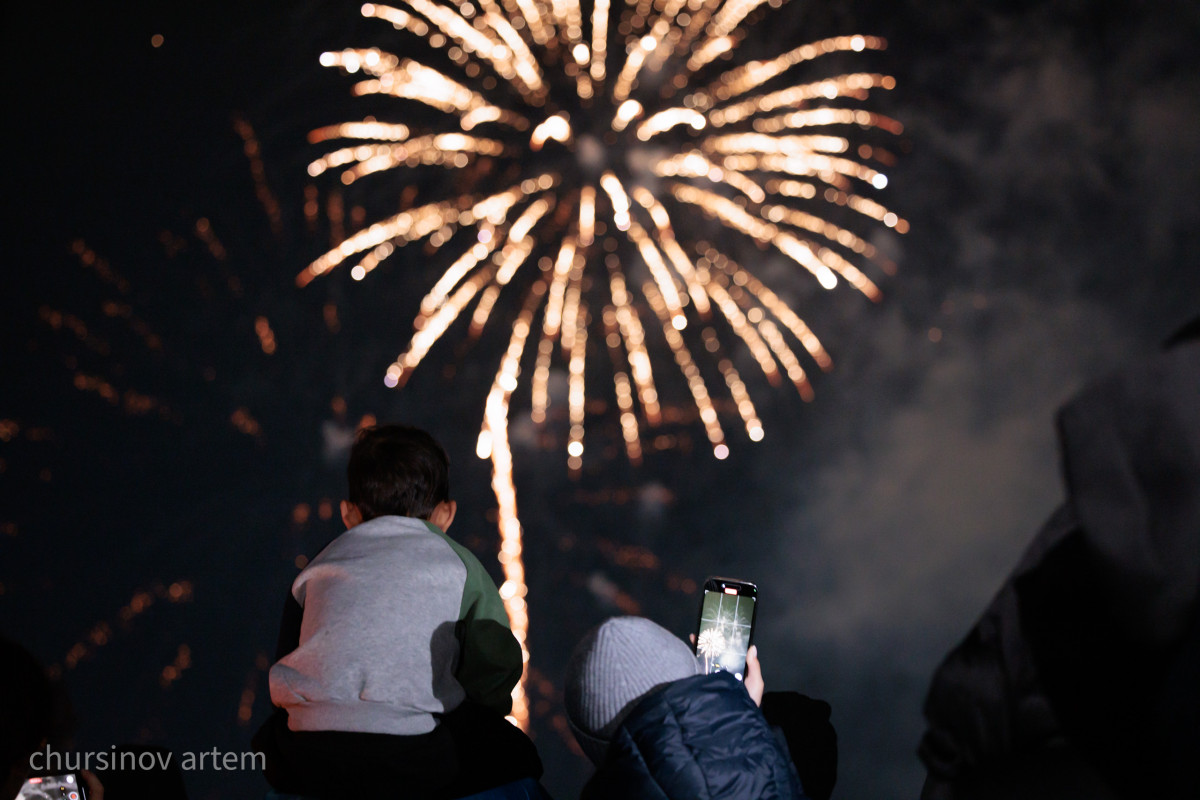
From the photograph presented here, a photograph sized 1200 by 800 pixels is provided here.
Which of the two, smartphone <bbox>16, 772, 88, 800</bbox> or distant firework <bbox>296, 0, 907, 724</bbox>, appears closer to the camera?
smartphone <bbox>16, 772, 88, 800</bbox>

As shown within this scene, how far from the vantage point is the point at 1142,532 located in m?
0.66

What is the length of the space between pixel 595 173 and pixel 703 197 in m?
0.51

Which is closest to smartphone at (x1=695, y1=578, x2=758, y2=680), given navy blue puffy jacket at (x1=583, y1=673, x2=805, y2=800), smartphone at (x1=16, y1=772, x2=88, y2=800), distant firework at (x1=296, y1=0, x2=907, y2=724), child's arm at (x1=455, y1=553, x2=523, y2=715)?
child's arm at (x1=455, y1=553, x2=523, y2=715)

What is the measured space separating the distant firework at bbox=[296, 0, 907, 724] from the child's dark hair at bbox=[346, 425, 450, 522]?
2.23 meters

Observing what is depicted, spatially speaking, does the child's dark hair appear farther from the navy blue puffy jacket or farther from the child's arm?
the navy blue puffy jacket

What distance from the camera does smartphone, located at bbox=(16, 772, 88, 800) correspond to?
4.65 ft

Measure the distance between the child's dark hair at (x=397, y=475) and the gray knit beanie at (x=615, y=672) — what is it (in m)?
0.57

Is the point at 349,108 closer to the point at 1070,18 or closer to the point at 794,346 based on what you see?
the point at 794,346

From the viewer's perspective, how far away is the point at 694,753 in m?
1.00

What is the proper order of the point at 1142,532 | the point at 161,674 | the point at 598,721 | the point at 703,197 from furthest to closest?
1. the point at 703,197
2. the point at 161,674
3. the point at 598,721
4. the point at 1142,532

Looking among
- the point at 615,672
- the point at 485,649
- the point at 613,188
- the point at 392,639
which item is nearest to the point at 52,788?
the point at 392,639

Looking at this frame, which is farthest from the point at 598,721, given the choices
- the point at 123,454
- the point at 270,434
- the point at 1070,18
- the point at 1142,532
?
the point at 1070,18

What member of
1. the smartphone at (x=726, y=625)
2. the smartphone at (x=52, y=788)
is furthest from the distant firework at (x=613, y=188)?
the smartphone at (x=52, y=788)

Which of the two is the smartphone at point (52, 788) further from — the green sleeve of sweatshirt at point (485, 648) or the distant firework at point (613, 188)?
the distant firework at point (613, 188)
